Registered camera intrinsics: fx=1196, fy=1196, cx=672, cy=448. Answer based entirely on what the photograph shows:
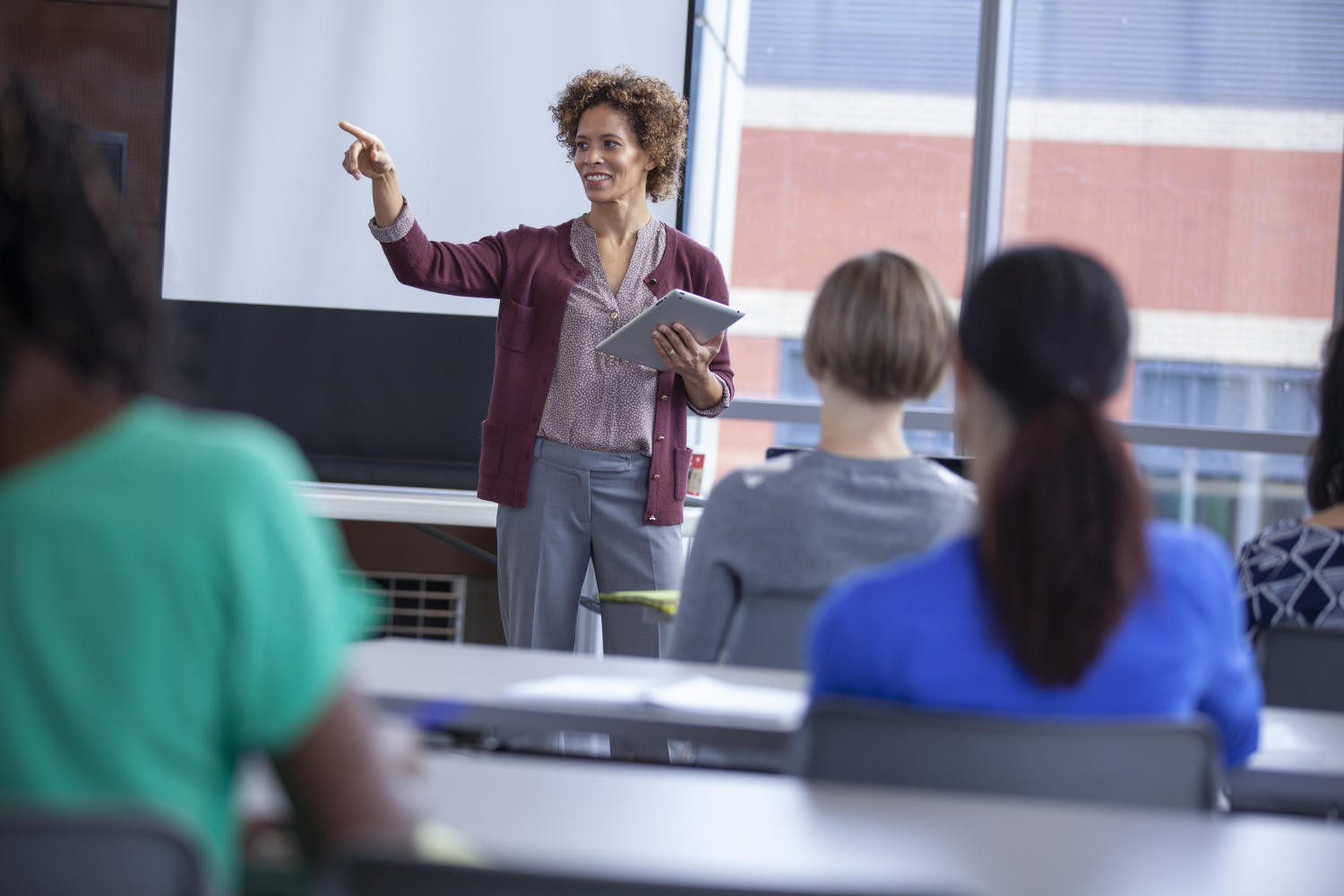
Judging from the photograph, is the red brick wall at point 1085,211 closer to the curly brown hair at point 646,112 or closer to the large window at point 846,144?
the large window at point 846,144

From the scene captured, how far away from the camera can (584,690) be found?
53.3 inches

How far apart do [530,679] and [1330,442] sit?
4.25ft

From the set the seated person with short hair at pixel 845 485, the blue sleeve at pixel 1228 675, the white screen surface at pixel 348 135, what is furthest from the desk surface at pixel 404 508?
the blue sleeve at pixel 1228 675

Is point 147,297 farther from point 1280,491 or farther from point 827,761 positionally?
point 1280,491

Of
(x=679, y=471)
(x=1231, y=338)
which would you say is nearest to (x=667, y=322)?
(x=679, y=471)

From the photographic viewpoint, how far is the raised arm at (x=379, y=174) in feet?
9.05

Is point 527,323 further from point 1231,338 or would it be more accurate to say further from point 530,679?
point 1231,338

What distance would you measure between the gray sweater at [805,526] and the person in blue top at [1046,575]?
50cm

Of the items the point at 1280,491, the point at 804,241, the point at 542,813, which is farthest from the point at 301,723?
the point at 1280,491

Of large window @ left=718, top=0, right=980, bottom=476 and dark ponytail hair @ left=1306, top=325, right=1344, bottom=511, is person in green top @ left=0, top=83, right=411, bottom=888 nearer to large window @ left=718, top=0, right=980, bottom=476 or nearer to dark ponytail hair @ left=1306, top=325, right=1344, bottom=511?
dark ponytail hair @ left=1306, top=325, right=1344, bottom=511

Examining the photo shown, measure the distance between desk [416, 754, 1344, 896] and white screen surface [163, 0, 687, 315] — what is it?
291cm

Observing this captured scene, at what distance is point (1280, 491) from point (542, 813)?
4.30m

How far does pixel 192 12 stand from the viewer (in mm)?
3725

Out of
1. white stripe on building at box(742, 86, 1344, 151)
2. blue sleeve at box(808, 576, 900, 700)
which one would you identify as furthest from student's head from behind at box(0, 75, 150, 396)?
white stripe on building at box(742, 86, 1344, 151)
